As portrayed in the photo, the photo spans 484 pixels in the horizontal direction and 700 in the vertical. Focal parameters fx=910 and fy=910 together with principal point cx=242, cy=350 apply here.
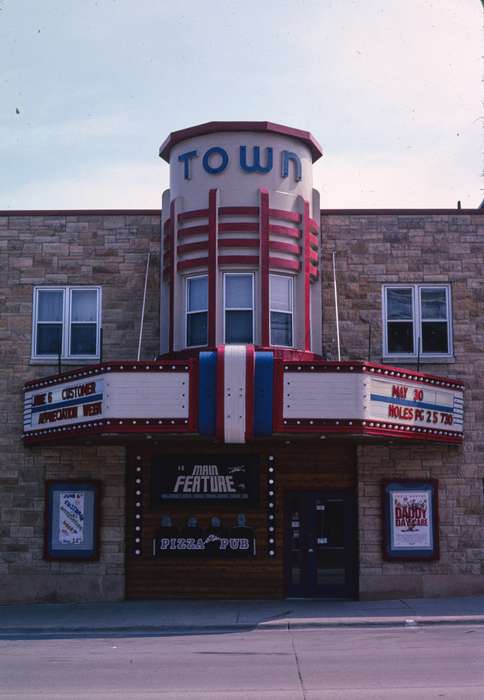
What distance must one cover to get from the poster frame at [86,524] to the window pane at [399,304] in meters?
8.15

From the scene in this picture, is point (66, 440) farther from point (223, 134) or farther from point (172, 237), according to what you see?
point (223, 134)

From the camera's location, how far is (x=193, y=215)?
68.3ft

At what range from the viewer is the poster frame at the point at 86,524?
69.1 ft

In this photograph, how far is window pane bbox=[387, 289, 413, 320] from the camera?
22172 millimetres

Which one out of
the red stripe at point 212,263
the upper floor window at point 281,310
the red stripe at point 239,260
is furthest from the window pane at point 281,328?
the red stripe at point 212,263

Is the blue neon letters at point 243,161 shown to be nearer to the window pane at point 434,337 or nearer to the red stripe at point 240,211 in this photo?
the red stripe at point 240,211

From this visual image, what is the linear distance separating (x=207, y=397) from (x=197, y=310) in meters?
3.45

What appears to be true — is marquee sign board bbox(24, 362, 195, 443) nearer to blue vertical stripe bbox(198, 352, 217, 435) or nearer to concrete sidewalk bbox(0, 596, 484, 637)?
blue vertical stripe bbox(198, 352, 217, 435)

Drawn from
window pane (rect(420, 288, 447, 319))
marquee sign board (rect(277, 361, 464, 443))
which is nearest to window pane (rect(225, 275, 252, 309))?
marquee sign board (rect(277, 361, 464, 443))

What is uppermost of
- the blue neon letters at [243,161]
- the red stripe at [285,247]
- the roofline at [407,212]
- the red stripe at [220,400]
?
the blue neon letters at [243,161]

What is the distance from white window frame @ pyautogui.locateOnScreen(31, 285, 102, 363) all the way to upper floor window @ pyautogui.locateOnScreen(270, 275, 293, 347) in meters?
4.39

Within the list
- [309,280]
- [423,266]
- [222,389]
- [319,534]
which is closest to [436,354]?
[423,266]

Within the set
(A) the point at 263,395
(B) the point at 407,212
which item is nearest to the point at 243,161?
(B) the point at 407,212

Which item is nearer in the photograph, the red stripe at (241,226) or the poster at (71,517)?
the red stripe at (241,226)
